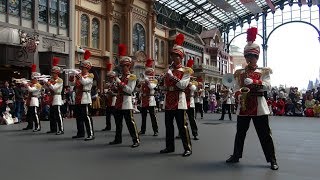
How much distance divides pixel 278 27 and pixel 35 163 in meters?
44.8

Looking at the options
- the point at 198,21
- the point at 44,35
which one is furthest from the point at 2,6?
the point at 198,21

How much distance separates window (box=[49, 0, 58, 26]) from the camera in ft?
72.0

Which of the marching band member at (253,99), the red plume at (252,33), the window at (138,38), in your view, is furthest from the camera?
the window at (138,38)

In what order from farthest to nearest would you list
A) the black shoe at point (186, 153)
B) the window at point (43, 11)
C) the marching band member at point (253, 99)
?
the window at point (43, 11) < the black shoe at point (186, 153) < the marching band member at point (253, 99)

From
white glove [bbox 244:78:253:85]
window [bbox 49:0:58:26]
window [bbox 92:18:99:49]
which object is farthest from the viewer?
window [bbox 92:18:99:49]

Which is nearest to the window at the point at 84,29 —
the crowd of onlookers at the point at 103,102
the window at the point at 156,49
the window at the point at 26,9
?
the crowd of onlookers at the point at 103,102

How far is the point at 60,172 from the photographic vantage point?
16.9 feet

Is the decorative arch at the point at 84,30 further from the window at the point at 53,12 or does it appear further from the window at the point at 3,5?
the window at the point at 3,5

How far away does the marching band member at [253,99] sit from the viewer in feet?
19.1

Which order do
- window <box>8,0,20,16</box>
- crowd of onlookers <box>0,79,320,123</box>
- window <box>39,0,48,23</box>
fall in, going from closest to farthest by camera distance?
crowd of onlookers <box>0,79,320,123</box> < window <box>8,0,20,16</box> < window <box>39,0,48,23</box>

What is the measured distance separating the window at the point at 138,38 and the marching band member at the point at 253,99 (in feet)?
82.6

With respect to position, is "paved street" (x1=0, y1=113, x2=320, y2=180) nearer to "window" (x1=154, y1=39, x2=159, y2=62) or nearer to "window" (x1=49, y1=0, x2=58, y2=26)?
"window" (x1=49, y1=0, x2=58, y2=26)

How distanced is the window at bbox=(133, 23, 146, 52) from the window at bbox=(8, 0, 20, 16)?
12.3m

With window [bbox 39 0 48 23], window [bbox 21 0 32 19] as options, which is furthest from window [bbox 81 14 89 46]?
window [bbox 21 0 32 19]
